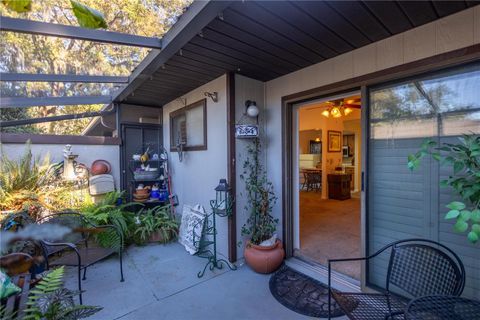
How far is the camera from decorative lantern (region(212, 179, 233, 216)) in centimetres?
278

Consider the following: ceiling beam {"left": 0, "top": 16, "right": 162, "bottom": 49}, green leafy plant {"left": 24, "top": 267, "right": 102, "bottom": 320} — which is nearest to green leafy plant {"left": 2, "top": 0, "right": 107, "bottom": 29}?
green leafy plant {"left": 24, "top": 267, "right": 102, "bottom": 320}

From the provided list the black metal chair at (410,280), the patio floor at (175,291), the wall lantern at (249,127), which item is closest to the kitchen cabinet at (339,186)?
the wall lantern at (249,127)

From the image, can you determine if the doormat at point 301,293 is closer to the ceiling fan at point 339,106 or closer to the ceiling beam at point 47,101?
the ceiling fan at point 339,106

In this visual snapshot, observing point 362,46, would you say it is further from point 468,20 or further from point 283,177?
point 283,177

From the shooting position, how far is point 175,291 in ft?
7.93

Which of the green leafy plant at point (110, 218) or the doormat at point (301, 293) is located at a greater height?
the green leafy plant at point (110, 218)

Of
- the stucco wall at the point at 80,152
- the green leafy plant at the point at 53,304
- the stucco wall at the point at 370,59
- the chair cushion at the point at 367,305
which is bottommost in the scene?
the chair cushion at the point at 367,305

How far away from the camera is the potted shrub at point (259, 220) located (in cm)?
273

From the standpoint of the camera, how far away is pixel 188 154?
386cm

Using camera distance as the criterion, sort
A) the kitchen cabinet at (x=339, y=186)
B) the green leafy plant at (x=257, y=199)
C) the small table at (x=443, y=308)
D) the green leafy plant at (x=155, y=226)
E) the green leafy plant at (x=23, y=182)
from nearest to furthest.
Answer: the small table at (x=443, y=308), the green leafy plant at (x=23, y=182), the green leafy plant at (x=257, y=199), the green leafy plant at (x=155, y=226), the kitchen cabinet at (x=339, y=186)

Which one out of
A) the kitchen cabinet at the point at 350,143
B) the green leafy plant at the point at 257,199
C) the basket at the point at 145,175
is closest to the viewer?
the green leafy plant at the point at 257,199

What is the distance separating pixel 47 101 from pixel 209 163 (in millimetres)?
2533

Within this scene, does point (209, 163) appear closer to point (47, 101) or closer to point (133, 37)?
point (133, 37)

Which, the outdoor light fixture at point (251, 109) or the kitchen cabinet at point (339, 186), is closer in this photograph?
Result: the outdoor light fixture at point (251, 109)
